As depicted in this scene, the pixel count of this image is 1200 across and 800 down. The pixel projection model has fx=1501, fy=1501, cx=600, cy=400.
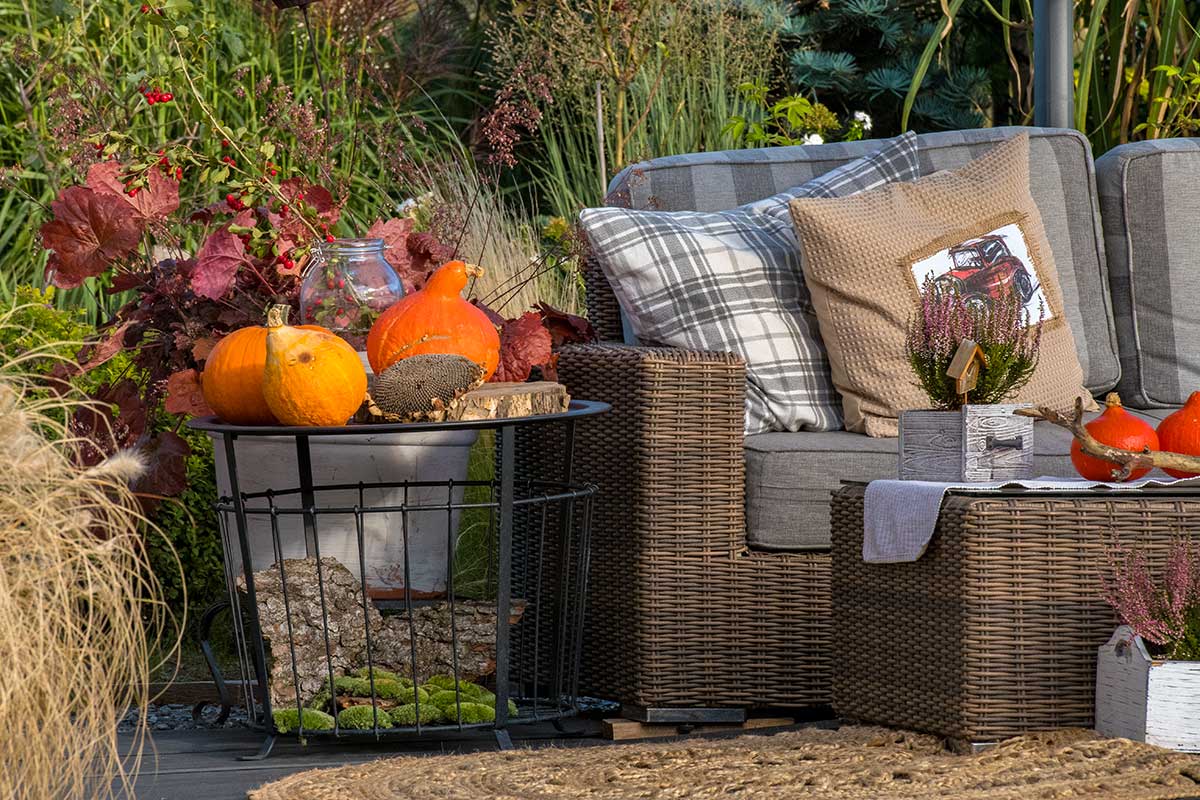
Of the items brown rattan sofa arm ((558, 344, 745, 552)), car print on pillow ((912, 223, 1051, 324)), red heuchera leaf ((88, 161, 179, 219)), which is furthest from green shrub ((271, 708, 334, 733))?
car print on pillow ((912, 223, 1051, 324))

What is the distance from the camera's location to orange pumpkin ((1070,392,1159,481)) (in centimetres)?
215

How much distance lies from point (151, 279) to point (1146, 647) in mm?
1747

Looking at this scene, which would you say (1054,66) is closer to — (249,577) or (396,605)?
(396,605)

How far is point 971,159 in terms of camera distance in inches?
125

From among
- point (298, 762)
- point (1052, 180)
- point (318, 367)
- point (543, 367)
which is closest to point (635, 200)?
point (543, 367)

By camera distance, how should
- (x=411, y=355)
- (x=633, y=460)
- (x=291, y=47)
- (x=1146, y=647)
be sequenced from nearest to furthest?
(x=1146, y=647) < (x=411, y=355) < (x=633, y=460) < (x=291, y=47)

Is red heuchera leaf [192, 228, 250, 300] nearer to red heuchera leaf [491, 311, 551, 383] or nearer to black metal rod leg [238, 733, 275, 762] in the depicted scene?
red heuchera leaf [491, 311, 551, 383]

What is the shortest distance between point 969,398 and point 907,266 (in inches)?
26.7

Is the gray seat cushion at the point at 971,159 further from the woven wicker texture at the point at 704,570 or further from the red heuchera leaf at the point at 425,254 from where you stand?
the woven wicker texture at the point at 704,570

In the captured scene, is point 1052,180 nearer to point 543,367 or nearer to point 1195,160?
point 1195,160

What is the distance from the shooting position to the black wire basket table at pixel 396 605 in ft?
7.74

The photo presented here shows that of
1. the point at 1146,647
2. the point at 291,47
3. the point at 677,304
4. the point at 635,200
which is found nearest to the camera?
the point at 1146,647

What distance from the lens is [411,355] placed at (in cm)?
231

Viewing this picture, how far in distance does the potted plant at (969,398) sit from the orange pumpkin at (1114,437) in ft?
0.28
